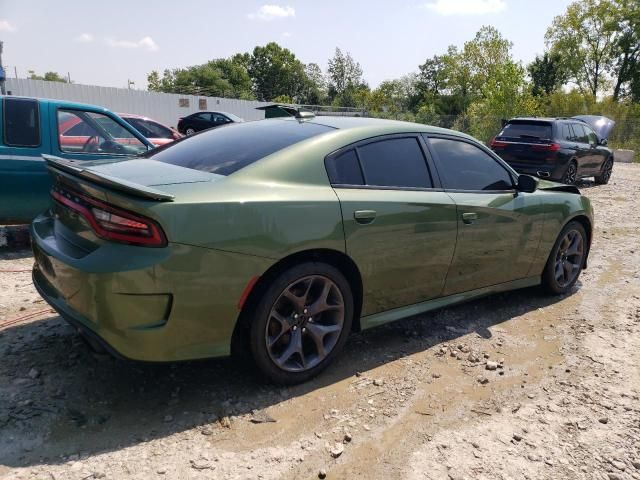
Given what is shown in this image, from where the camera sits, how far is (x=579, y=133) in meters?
12.5

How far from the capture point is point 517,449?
254cm

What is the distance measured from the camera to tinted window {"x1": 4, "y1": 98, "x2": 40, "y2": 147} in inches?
206

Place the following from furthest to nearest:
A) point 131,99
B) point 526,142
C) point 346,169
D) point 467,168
A: 1. point 131,99
2. point 526,142
3. point 467,168
4. point 346,169

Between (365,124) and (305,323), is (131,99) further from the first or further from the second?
(305,323)

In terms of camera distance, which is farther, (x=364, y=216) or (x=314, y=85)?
(x=314, y=85)

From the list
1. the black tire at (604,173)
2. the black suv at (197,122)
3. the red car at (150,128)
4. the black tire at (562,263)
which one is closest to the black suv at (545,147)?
the black tire at (604,173)

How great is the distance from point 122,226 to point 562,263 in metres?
3.96

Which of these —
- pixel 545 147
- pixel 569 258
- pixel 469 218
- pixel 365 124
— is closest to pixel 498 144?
pixel 545 147

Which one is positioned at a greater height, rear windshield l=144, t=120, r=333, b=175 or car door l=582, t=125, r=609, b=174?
rear windshield l=144, t=120, r=333, b=175

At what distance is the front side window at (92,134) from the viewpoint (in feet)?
18.1

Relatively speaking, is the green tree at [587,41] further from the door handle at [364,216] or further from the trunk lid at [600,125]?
the door handle at [364,216]

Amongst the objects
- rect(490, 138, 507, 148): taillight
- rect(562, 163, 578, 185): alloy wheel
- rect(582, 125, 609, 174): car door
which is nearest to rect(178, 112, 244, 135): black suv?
rect(490, 138, 507, 148): taillight

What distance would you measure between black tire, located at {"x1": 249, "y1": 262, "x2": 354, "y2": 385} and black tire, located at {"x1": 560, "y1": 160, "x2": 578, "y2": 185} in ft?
33.6

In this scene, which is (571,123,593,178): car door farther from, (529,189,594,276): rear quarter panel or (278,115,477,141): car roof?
(278,115,477,141): car roof
